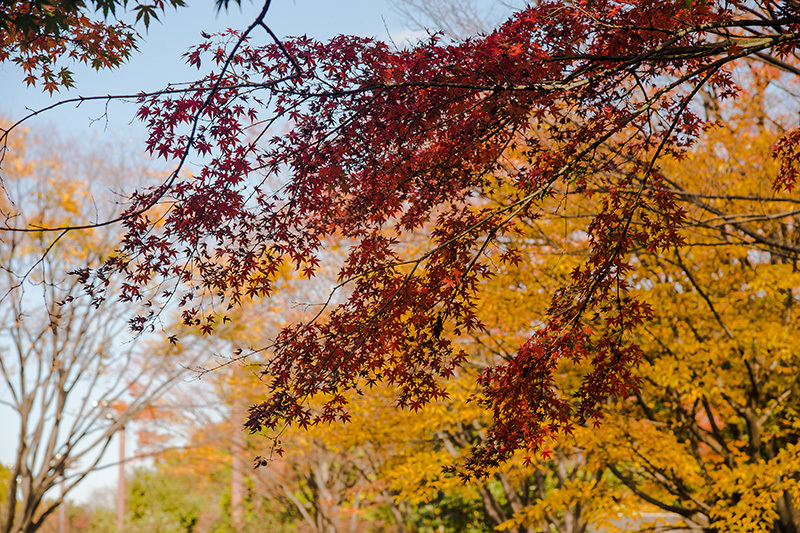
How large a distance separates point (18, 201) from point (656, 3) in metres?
11.1

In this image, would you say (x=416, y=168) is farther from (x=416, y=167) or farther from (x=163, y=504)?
(x=163, y=504)

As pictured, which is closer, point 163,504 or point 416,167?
point 416,167

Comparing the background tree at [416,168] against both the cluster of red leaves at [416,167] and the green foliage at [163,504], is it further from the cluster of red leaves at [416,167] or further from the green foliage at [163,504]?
the green foliage at [163,504]

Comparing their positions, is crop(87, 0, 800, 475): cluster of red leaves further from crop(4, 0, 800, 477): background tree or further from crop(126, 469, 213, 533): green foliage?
crop(126, 469, 213, 533): green foliage

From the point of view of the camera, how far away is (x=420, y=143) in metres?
4.52

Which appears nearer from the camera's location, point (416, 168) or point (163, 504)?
point (416, 168)

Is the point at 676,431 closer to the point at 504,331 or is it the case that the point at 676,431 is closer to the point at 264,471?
the point at 504,331

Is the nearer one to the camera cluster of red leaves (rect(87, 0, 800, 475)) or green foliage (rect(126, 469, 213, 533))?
cluster of red leaves (rect(87, 0, 800, 475))

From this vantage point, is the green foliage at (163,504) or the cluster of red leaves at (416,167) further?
the green foliage at (163,504)

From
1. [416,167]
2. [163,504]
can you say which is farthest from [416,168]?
[163,504]

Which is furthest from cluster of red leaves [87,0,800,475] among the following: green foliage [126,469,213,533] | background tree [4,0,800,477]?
green foliage [126,469,213,533]

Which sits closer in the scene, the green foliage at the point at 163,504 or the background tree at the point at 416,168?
the background tree at the point at 416,168

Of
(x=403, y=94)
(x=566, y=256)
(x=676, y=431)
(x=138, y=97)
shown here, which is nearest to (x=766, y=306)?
(x=676, y=431)

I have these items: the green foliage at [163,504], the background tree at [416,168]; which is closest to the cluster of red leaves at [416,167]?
the background tree at [416,168]
